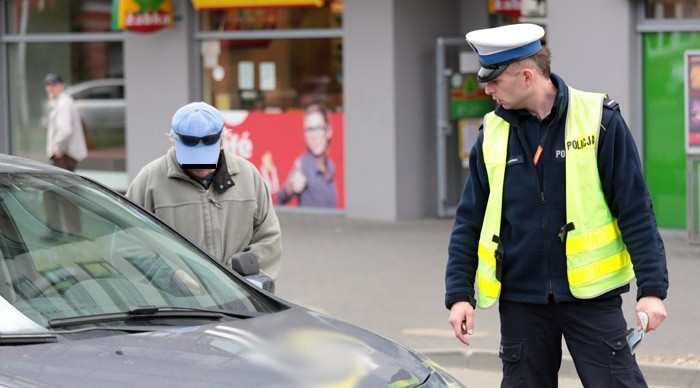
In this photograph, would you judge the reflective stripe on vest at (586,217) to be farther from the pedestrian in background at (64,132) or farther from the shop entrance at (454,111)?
the pedestrian in background at (64,132)

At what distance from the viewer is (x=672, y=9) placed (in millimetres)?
12688

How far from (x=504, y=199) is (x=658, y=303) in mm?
629

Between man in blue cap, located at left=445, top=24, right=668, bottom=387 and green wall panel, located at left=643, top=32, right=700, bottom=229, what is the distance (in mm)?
8372

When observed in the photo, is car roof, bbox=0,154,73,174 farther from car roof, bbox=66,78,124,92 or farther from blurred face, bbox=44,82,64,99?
car roof, bbox=66,78,124,92

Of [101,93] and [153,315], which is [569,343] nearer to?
[153,315]

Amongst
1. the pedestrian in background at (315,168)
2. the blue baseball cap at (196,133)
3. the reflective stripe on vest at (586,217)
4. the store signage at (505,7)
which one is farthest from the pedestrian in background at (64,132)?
the reflective stripe on vest at (586,217)

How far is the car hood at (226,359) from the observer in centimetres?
364

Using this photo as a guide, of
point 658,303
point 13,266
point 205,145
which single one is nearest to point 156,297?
point 13,266

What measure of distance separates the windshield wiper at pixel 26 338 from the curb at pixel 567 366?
4.40 meters

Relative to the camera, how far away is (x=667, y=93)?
12797 mm

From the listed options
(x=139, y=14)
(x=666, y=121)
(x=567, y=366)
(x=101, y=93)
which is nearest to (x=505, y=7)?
(x=666, y=121)

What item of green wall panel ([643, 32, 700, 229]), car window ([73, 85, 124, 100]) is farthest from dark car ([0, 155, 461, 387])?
car window ([73, 85, 124, 100])

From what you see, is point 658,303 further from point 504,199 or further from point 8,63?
point 8,63

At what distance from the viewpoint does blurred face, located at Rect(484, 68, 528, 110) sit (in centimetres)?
457
